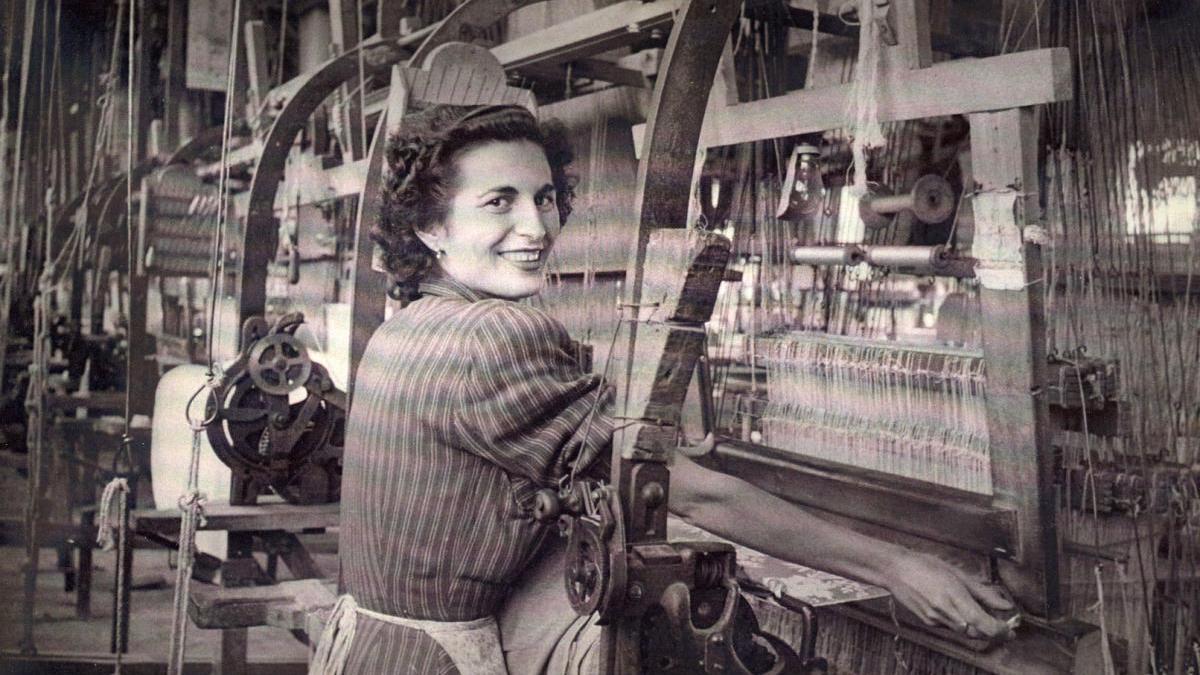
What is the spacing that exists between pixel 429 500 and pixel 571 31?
124cm

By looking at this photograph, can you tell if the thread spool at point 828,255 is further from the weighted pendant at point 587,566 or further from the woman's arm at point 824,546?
the weighted pendant at point 587,566

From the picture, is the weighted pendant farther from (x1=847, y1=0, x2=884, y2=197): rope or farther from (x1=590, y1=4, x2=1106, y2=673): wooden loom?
(x1=847, y1=0, x2=884, y2=197): rope

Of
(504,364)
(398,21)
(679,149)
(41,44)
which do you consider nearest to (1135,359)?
(679,149)

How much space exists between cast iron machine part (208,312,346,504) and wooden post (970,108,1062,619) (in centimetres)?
169

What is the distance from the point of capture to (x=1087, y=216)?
7.77 feet

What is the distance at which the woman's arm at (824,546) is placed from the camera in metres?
1.57

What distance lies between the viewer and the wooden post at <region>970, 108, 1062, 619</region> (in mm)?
1755

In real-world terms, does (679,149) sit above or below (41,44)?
below

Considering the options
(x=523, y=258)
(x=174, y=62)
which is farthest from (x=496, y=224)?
(x=174, y=62)

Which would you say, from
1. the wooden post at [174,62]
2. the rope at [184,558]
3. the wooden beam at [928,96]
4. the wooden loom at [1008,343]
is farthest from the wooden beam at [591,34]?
the wooden post at [174,62]

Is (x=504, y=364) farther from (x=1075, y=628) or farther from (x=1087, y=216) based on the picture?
(x=1087, y=216)

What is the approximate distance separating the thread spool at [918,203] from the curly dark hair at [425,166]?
0.66 m

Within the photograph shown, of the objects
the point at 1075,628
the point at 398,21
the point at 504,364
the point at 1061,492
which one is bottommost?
the point at 1075,628

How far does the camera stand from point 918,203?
6.58 feet
